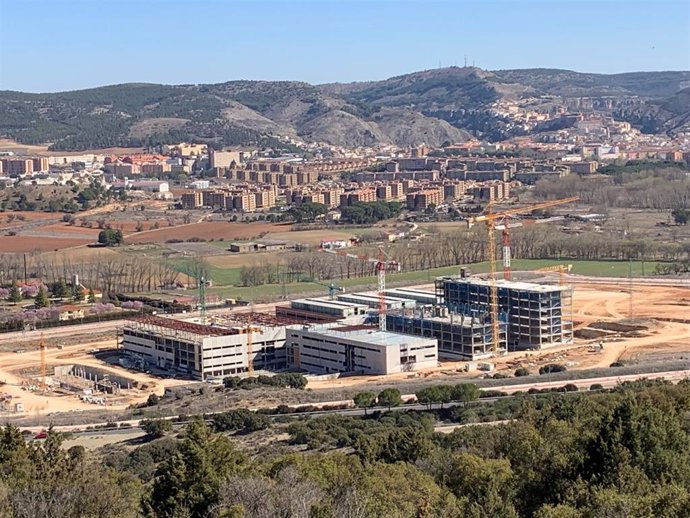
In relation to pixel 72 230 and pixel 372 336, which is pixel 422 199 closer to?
pixel 72 230

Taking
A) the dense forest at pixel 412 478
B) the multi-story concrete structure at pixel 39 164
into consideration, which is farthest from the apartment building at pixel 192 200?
the dense forest at pixel 412 478

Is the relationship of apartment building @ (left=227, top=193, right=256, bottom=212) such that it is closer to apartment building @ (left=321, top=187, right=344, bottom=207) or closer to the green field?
apartment building @ (left=321, top=187, right=344, bottom=207)

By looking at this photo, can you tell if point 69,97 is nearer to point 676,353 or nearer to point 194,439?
point 676,353

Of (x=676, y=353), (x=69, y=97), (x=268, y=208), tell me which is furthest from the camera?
(x=69, y=97)

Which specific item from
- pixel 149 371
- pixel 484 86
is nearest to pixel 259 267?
pixel 149 371

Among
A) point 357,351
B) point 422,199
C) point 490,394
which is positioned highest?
point 422,199

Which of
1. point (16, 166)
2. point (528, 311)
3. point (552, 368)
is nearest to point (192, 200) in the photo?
point (16, 166)
